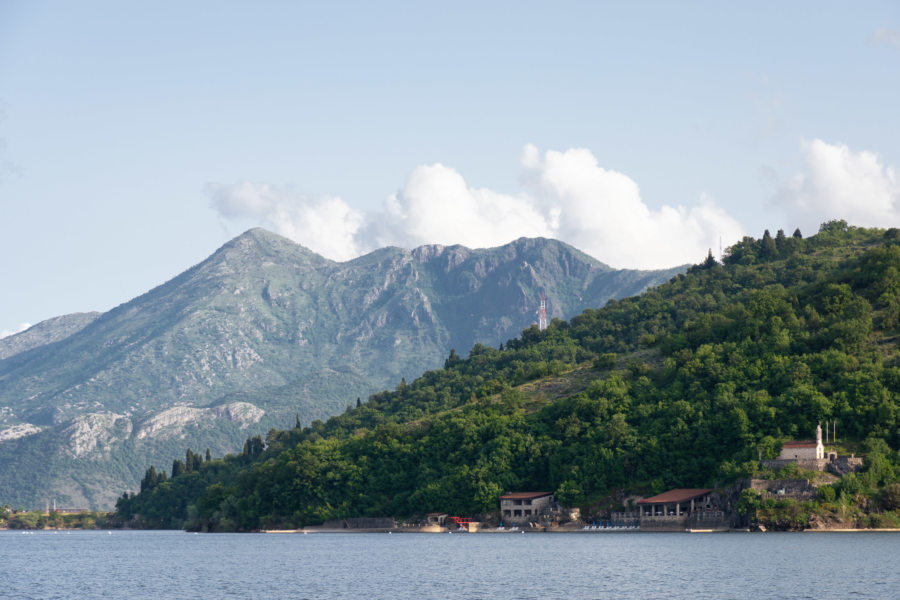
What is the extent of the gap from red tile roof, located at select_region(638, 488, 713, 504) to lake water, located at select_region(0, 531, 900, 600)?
22.9 feet

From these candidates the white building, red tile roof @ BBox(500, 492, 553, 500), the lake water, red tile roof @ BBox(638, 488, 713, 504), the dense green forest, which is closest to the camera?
the lake water

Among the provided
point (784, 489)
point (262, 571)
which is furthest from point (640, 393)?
point (262, 571)

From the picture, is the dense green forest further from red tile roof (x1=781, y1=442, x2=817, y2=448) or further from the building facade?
the building facade

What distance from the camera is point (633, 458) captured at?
17038cm

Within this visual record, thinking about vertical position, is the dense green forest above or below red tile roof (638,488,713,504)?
above

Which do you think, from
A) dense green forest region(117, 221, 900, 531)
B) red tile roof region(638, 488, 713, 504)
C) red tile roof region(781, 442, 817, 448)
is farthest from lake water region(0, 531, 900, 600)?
dense green forest region(117, 221, 900, 531)

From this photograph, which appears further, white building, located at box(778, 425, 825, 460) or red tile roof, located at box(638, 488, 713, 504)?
red tile roof, located at box(638, 488, 713, 504)

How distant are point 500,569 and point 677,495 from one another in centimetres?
5817

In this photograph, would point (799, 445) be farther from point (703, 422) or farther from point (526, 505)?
point (526, 505)

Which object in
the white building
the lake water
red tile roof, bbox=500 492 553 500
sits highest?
the white building

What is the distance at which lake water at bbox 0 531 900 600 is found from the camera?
87.8 metres

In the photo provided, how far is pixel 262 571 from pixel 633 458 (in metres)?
74.8

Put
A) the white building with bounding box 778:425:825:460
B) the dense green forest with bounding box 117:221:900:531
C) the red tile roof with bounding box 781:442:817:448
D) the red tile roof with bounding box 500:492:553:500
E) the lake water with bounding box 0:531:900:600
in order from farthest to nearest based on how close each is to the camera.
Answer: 1. the red tile roof with bounding box 500:492:553:500
2. the dense green forest with bounding box 117:221:900:531
3. the red tile roof with bounding box 781:442:817:448
4. the white building with bounding box 778:425:825:460
5. the lake water with bounding box 0:531:900:600

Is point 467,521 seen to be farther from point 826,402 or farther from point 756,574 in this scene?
point 756,574
